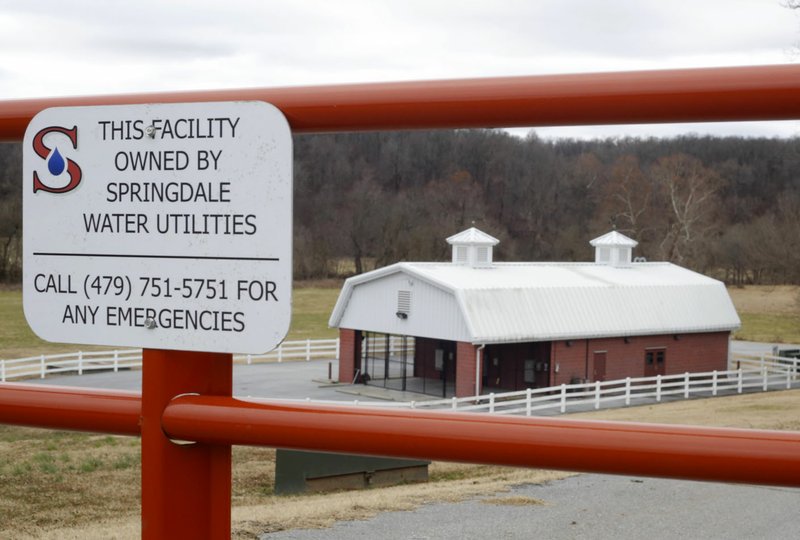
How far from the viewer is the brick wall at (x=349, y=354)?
37625mm

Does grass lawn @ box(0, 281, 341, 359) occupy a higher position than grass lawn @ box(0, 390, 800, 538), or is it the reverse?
grass lawn @ box(0, 390, 800, 538)

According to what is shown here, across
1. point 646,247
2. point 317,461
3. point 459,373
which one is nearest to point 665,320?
point 459,373

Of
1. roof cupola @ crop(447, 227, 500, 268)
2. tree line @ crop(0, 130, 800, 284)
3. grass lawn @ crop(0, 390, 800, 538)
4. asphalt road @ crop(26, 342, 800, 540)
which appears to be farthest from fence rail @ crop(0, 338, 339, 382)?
asphalt road @ crop(26, 342, 800, 540)

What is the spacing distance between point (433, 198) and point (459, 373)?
6519 mm

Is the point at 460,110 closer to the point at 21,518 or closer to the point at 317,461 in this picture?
the point at 21,518

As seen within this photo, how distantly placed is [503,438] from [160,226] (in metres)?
0.62

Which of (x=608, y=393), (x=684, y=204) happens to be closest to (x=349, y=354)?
(x=608, y=393)

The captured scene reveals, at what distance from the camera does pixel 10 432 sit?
2141cm

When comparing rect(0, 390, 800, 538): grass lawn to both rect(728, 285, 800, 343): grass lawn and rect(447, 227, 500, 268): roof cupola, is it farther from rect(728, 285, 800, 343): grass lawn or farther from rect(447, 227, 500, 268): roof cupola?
Result: rect(728, 285, 800, 343): grass lawn

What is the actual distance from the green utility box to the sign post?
9.94 meters

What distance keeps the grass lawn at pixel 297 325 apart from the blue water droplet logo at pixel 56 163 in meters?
32.0

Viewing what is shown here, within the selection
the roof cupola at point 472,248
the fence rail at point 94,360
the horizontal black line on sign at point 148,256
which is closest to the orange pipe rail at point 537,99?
the horizontal black line on sign at point 148,256

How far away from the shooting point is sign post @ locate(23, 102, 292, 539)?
1.47 metres

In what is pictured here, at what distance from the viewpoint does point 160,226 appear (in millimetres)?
1535
